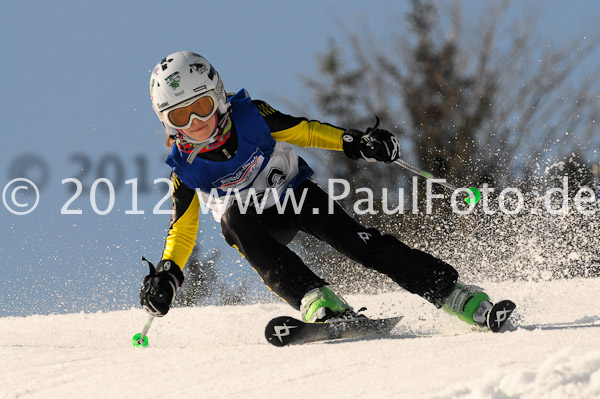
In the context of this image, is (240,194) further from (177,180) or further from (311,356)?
(311,356)

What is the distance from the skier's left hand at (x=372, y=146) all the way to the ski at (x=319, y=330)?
2.96 ft

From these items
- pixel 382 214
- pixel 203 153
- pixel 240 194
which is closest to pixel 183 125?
pixel 203 153

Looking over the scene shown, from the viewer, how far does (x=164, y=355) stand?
3305 millimetres

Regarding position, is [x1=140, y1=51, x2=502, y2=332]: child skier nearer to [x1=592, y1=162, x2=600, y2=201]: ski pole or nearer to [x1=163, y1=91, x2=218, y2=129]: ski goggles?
[x1=163, y1=91, x2=218, y2=129]: ski goggles

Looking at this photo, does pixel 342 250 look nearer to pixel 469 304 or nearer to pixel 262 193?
pixel 262 193

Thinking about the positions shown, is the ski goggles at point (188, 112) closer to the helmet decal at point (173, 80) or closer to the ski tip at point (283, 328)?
the helmet decal at point (173, 80)

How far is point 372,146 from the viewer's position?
3.84 meters

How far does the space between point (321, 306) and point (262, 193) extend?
80cm

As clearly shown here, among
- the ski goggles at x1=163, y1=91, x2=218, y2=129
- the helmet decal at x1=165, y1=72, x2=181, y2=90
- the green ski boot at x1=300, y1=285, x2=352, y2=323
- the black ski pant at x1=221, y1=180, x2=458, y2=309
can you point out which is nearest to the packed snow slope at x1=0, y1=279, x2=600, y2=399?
the green ski boot at x1=300, y1=285, x2=352, y2=323

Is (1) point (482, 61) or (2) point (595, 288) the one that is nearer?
(2) point (595, 288)

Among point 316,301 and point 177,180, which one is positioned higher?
point 177,180

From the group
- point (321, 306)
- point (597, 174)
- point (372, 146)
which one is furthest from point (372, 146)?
point (597, 174)

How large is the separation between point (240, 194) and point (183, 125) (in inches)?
19.4

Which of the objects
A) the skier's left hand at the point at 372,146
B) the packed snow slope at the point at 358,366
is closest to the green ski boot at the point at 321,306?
the packed snow slope at the point at 358,366
